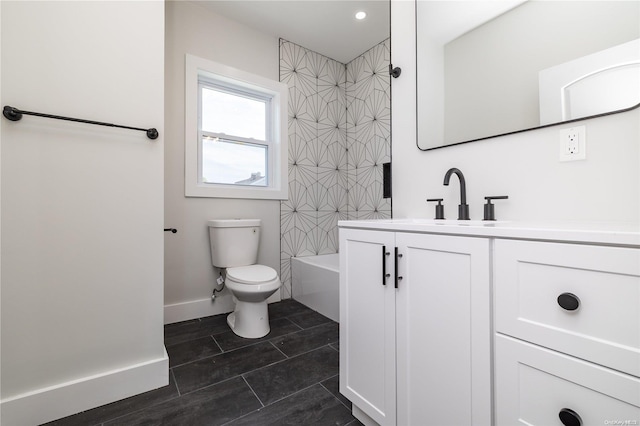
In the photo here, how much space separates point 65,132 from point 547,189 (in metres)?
1.91

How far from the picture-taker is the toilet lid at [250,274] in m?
1.79

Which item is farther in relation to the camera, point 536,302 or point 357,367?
point 357,367

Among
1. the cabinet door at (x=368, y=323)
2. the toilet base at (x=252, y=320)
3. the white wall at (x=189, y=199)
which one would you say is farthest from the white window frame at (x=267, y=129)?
the cabinet door at (x=368, y=323)

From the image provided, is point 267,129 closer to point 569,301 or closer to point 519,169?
point 519,169

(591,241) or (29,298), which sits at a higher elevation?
(591,241)

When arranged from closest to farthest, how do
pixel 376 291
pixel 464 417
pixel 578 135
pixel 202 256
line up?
pixel 464 417 < pixel 578 135 < pixel 376 291 < pixel 202 256

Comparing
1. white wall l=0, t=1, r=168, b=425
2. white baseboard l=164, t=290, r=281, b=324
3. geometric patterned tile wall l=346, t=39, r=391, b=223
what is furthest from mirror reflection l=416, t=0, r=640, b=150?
white baseboard l=164, t=290, r=281, b=324

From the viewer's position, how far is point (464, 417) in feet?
2.49

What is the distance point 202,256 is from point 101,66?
141 centimetres

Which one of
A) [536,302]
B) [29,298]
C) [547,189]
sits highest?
[547,189]

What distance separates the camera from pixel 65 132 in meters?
1.18

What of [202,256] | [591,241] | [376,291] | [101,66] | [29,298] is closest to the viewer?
[591,241]

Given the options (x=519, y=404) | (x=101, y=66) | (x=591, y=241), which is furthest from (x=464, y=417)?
(x=101, y=66)

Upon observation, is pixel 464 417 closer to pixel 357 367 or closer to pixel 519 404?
pixel 519 404
